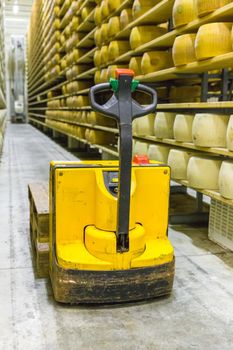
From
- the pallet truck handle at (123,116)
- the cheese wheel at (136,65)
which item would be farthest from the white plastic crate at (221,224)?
the cheese wheel at (136,65)

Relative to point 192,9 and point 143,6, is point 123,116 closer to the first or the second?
point 192,9

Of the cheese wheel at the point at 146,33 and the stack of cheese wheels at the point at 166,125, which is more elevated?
the cheese wheel at the point at 146,33

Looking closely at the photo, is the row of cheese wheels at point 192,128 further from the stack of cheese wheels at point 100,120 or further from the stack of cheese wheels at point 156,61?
the stack of cheese wheels at point 100,120

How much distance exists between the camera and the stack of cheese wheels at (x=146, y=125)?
4090 mm

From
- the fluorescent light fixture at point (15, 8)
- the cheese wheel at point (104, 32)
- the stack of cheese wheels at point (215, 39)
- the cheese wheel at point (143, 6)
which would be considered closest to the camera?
the stack of cheese wheels at point (215, 39)

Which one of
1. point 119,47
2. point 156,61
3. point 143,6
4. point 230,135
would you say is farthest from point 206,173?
point 119,47

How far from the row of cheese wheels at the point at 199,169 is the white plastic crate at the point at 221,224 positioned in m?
0.19

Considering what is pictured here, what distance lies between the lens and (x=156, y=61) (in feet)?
13.4

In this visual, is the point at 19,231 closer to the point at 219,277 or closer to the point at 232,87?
the point at 219,277

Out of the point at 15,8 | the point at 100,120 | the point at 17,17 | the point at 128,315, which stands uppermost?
the point at 15,8

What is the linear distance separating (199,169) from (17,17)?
83.4ft

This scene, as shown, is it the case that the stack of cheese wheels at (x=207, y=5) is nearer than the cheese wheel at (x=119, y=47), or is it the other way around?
the stack of cheese wheels at (x=207, y=5)

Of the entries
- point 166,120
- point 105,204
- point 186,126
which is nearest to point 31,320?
point 105,204

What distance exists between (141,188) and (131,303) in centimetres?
61
